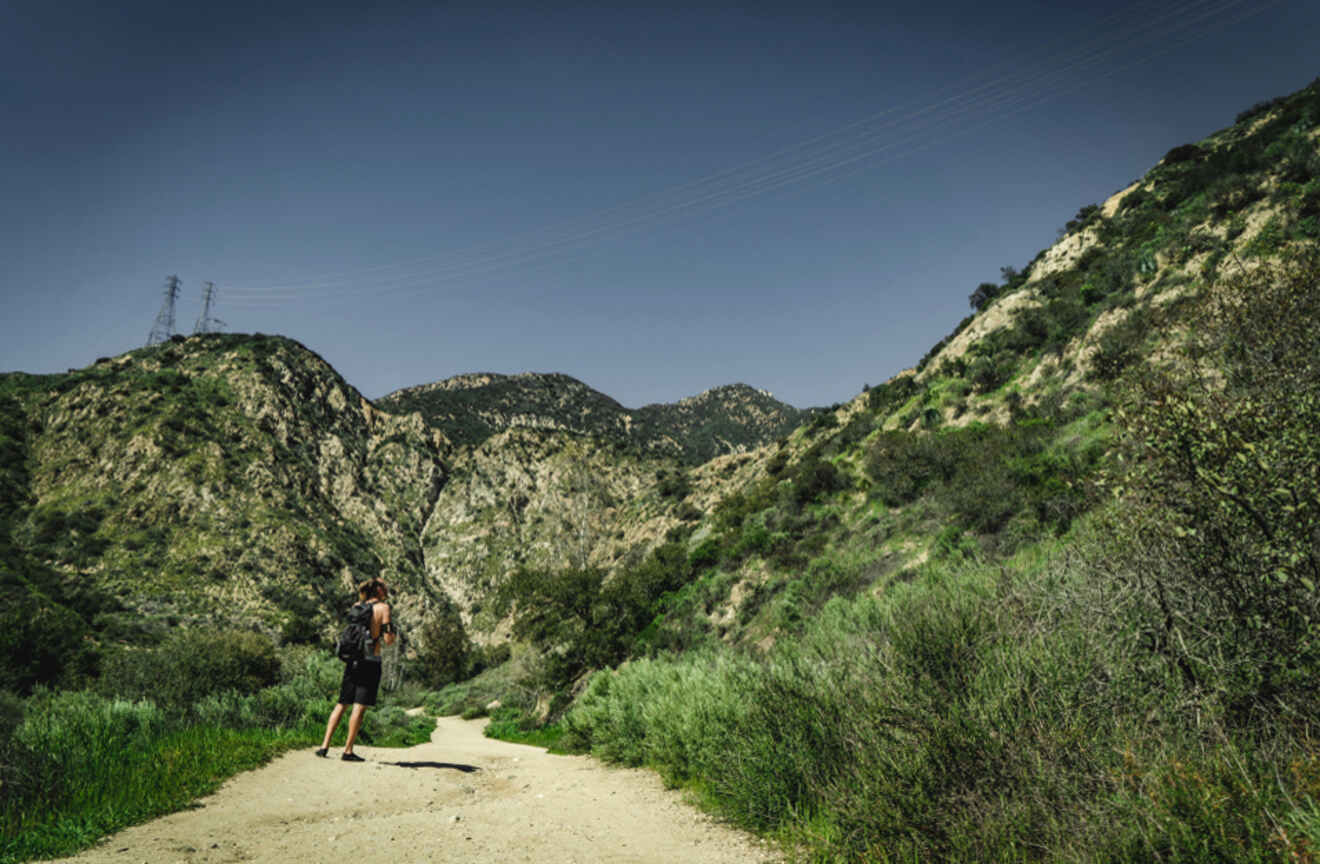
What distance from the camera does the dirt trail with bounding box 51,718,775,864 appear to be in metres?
4.16

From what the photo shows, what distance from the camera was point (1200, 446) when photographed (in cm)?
376

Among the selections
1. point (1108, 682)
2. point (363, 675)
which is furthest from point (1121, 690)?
point (363, 675)

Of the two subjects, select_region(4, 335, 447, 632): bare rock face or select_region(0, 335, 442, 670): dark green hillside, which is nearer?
select_region(0, 335, 442, 670): dark green hillside

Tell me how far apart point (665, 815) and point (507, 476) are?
276 feet

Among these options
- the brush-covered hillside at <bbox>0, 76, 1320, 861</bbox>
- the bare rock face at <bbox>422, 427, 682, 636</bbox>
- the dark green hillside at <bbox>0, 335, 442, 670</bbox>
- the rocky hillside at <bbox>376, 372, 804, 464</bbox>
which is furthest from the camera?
the rocky hillside at <bbox>376, 372, 804, 464</bbox>

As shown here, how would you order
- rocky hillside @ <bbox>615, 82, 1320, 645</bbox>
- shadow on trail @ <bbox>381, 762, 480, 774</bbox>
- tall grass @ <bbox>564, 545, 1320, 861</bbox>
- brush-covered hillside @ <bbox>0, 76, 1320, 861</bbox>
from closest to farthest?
tall grass @ <bbox>564, 545, 1320, 861</bbox>
brush-covered hillside @ <bbox>0, 76, 1320, 861</bbox>
shadow on trail @ <bbox>381, 762, 480, 774</bbox>
rocky hillside @ <bbox>615, 82, 1320, 645</bbox>

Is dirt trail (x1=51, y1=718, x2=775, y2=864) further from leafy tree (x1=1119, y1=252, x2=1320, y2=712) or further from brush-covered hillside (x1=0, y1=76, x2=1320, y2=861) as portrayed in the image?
leafy tree (x1=1119, y1=252, x2=1320, y2=712)

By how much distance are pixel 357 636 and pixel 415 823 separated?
3.12 m

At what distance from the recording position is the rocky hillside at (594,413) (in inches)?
4104

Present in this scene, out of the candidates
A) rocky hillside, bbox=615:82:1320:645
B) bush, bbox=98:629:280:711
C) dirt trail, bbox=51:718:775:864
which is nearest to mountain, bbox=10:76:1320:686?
rocky hillside, bbox=615:82:1320:645

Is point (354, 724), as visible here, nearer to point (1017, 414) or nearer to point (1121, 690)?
point (1121, 690)

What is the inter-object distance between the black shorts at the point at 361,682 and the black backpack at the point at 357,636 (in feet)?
0.33

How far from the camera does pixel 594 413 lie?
119188 millimetres

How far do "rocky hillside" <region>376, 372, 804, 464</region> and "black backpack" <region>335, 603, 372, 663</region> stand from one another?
86.1m
